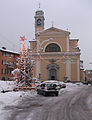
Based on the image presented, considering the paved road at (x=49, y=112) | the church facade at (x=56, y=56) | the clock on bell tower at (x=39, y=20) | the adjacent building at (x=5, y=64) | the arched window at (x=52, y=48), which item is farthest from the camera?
the clock on bell tower at (x=39, y=20)

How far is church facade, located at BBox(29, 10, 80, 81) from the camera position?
184 feet

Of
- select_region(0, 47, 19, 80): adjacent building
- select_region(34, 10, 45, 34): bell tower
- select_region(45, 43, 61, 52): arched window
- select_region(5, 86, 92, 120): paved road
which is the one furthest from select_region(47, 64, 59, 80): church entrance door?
select_region(5, 86, 92, 120): paved road

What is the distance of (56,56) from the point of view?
56906mm

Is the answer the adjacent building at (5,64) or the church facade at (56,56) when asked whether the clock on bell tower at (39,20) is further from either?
the adjacent building at (5,64)

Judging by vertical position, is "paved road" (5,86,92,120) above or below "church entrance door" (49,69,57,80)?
below

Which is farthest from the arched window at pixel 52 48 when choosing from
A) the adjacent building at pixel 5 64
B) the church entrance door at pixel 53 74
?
the adjacent building at pixel 5 64

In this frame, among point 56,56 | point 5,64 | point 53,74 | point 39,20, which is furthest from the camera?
point 39,20

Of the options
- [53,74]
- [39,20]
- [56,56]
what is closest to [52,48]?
[56,56]

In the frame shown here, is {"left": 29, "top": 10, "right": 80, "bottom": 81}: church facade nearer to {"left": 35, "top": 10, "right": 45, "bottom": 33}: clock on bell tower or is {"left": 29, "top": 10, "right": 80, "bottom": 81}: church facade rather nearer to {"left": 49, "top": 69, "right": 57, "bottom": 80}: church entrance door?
{"left": 49, "top": 69, "right": 57, "bottom": 80}: church entrance door

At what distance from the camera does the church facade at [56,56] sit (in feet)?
184

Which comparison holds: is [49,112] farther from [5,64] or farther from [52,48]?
[52,48]

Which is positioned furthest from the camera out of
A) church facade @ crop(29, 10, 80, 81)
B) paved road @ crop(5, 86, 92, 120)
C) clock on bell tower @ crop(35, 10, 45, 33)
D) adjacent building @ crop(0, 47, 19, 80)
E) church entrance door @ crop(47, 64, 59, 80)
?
clock on bell tower @ crop(35, 10, 45, 33)

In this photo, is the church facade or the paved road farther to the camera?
the church facade

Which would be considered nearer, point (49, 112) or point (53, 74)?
point (49, 112)
